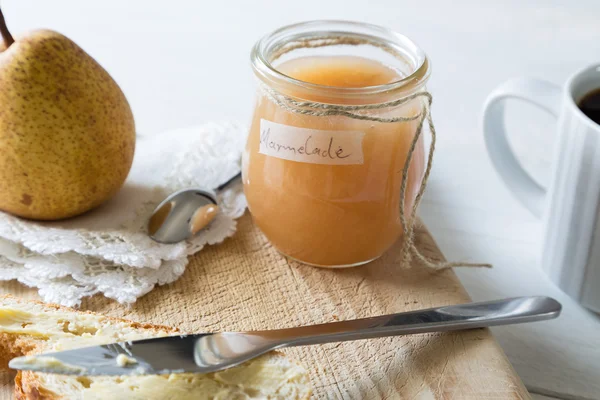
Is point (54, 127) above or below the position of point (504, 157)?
above

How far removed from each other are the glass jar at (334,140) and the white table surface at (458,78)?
30cm

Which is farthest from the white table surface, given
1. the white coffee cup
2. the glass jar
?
the glass jar

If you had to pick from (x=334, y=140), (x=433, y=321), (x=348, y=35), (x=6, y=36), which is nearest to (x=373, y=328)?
(x=433, y=321)

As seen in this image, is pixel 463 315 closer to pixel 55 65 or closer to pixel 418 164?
pixel 418 164

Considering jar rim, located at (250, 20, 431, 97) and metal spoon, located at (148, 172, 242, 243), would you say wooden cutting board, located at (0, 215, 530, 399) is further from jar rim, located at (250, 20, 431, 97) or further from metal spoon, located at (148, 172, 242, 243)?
jar rim, located at (250, 20, 431, 97)

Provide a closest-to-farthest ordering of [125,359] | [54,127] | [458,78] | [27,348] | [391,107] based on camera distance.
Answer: [125,359], [27,348], [391,107], [54,127], [458,78]

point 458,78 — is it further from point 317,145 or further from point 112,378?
point 112,378

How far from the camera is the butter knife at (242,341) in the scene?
2.69 feet

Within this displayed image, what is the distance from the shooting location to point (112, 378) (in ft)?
2.90

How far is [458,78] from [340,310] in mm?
1188

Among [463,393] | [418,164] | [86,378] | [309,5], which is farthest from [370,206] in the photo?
[309,5]

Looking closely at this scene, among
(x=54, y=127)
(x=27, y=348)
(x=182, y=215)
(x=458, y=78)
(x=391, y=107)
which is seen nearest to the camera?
(x=27, y=348)

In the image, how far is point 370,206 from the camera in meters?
1.10

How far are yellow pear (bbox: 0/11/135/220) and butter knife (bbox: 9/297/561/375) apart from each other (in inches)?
17.5
